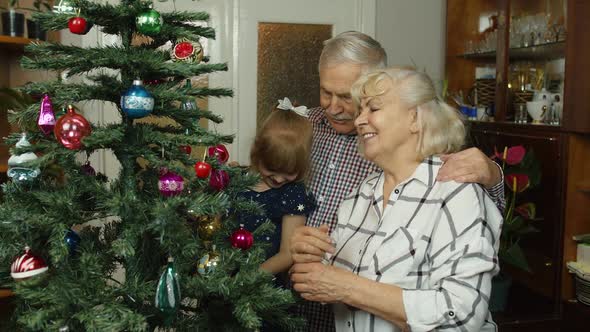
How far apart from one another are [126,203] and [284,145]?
675mm

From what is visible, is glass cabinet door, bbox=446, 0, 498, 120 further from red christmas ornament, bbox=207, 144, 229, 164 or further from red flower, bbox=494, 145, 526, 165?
red christmas ornament, bbox=207, 144, 229, 164

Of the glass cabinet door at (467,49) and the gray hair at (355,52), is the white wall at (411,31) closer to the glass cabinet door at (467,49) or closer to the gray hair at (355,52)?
the glass cabinet door at (467,49)

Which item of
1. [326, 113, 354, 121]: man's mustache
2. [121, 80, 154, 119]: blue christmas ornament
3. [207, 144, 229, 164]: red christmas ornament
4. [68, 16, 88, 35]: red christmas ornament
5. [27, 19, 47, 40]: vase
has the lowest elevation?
[207, 144, 229, 164]: red christmas ornament

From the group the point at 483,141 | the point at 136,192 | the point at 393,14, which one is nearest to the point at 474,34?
the point at 393,14

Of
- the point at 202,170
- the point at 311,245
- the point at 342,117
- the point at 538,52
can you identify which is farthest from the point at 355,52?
the point at 538,52

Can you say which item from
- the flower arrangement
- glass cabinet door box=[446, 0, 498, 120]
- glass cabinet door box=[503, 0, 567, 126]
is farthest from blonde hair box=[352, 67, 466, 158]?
glass cabinet door box=[446, 0, 498, 120]

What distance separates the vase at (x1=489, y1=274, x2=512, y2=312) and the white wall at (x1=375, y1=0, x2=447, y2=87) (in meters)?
1.58

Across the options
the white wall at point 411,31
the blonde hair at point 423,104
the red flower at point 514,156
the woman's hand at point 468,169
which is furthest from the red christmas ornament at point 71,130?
the white wall at point 411,31

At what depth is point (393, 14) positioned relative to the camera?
3840 mm

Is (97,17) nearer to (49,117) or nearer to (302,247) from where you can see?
(49,117)

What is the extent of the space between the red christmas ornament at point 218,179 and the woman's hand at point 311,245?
0.22 meters

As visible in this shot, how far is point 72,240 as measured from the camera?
1166 mm

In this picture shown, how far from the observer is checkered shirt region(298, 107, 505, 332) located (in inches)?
67.2

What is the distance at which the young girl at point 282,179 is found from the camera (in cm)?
167
